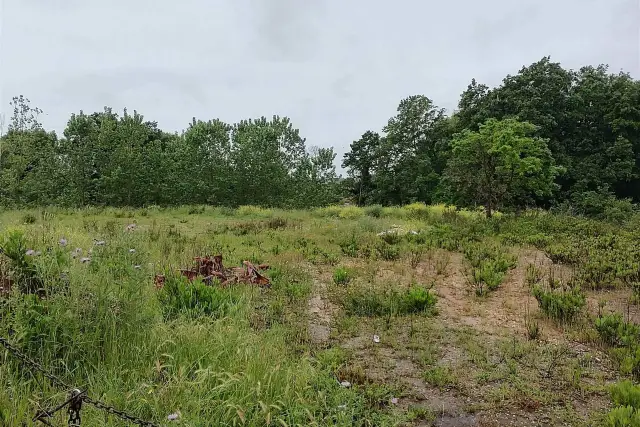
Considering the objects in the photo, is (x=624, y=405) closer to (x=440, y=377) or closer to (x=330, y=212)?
(x=440, y=377)

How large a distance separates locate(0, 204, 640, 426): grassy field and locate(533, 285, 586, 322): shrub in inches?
0.6

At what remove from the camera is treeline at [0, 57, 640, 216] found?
15539 mm

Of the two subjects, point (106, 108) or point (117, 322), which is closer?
point (117, 322)

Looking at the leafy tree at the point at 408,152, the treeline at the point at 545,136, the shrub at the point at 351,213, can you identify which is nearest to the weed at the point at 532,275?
the shrub at the point at 351,213

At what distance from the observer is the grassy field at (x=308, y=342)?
2.57 meters

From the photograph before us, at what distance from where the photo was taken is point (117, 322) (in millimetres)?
3023

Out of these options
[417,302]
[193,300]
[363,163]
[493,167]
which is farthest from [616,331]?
[363,163]

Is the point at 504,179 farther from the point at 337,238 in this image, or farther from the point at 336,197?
the point at 336,197

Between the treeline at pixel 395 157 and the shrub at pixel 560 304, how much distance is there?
7801 mm

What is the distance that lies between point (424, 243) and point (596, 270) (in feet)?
10.4

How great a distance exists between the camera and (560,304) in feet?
15.6

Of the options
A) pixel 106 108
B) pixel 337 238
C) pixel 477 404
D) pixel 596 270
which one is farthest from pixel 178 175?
pixel 477 404

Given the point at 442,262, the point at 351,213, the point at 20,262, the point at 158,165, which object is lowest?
the point at 442,262

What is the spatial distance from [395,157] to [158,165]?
63.6 ft
